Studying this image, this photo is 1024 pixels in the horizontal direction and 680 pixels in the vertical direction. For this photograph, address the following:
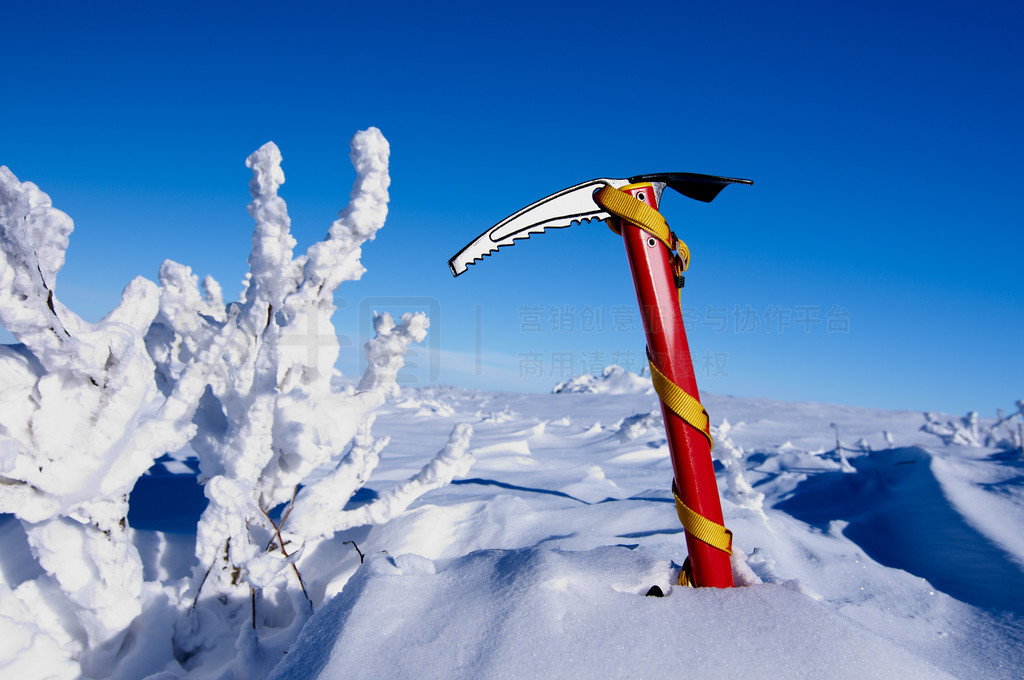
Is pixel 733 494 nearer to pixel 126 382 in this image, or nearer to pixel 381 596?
pixel 381 596

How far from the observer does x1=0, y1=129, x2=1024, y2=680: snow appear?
1.45 m

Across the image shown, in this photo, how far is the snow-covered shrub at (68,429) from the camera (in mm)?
1690

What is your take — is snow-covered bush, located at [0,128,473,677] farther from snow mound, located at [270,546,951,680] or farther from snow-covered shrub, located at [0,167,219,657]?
snow mound, located at [270,546,951,680]

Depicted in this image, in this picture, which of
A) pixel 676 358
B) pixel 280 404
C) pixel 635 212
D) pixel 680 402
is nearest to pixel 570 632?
pixel 680 402

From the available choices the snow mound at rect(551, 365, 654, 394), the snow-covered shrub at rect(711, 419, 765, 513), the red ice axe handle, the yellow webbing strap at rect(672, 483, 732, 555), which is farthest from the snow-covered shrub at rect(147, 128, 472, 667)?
the snow mound at rect(551, 365, 654, 394)

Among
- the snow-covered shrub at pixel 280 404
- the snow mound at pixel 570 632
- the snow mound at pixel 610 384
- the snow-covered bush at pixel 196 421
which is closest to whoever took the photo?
the snow mound at pixel 570 632

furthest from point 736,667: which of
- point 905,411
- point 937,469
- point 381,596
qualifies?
point 905,411

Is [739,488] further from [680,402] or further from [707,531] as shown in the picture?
[680,402]

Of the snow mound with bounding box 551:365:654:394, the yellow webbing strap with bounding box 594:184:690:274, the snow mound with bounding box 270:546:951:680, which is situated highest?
the yellow webbing strap with bounding box 594:184:690:274

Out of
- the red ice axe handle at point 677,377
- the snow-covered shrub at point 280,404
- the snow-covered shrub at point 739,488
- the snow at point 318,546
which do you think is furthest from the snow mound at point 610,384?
the red ice axe handle at point 677,377

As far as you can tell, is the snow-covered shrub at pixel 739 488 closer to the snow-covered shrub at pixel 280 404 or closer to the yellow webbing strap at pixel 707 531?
the snow-covered shrub at pixel 280 404

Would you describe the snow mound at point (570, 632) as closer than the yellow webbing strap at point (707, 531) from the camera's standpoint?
Yes

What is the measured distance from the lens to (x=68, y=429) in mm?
1915

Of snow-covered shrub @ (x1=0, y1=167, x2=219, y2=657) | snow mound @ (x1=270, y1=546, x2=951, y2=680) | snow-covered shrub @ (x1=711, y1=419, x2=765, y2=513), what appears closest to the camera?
snow mound @ (x1=270, y1=546, x2=951, y2=680)
